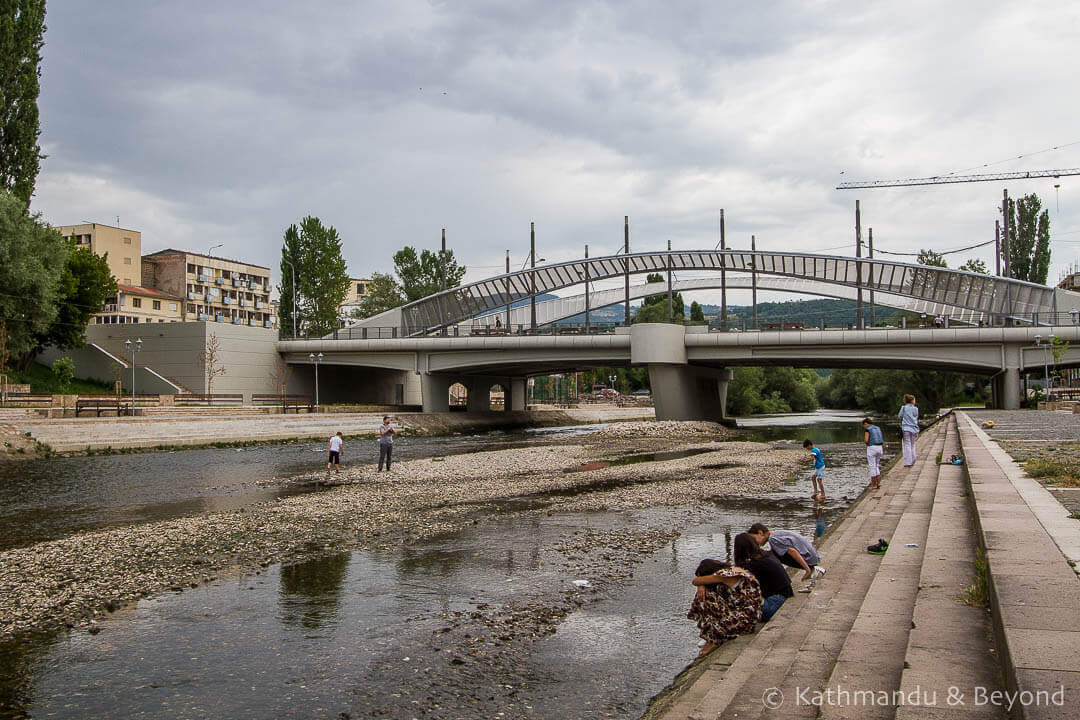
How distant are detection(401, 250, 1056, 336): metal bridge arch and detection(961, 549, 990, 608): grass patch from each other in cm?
6007

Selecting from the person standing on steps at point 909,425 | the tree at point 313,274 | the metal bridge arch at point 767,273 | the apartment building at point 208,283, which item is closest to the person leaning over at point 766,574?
the person standing on steps at point 909,425

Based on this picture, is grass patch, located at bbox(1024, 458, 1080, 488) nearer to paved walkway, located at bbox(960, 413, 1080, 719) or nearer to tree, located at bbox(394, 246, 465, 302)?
paved walkway, located at bbox(960, 413, 1080, 719)

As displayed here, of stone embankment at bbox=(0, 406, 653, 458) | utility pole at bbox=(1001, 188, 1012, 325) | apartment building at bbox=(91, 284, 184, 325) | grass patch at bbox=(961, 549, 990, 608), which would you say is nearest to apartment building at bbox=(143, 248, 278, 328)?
apartment building at bbox=(91, 284, 184, 325)

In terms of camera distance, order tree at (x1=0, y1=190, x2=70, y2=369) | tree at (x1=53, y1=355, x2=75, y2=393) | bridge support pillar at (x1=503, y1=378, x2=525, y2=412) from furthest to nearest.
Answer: bridge support pillar at (x1=503, y1=378, x2=525, y2=412) → tree at (x1=53, y1=355, x2=75, y2=393) → tree at (x1=0, y1=190, x2=70, y2=369)

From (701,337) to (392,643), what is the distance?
5622 cm

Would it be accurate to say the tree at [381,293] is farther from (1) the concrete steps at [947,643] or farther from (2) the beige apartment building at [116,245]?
(1) the concrete steps at [947,643]

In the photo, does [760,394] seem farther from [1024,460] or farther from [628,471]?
[1024,460]

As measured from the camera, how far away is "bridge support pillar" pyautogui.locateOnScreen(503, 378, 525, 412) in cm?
9506

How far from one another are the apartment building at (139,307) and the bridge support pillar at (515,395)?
42540mm

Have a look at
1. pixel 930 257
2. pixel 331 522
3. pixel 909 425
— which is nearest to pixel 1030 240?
pixel 930 257

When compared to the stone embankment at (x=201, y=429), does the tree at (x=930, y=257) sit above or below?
above

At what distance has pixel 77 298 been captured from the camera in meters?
69.4

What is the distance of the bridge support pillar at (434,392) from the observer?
71562 mm

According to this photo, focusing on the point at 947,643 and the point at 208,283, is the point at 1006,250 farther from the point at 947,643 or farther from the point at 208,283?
the point at 208,283
